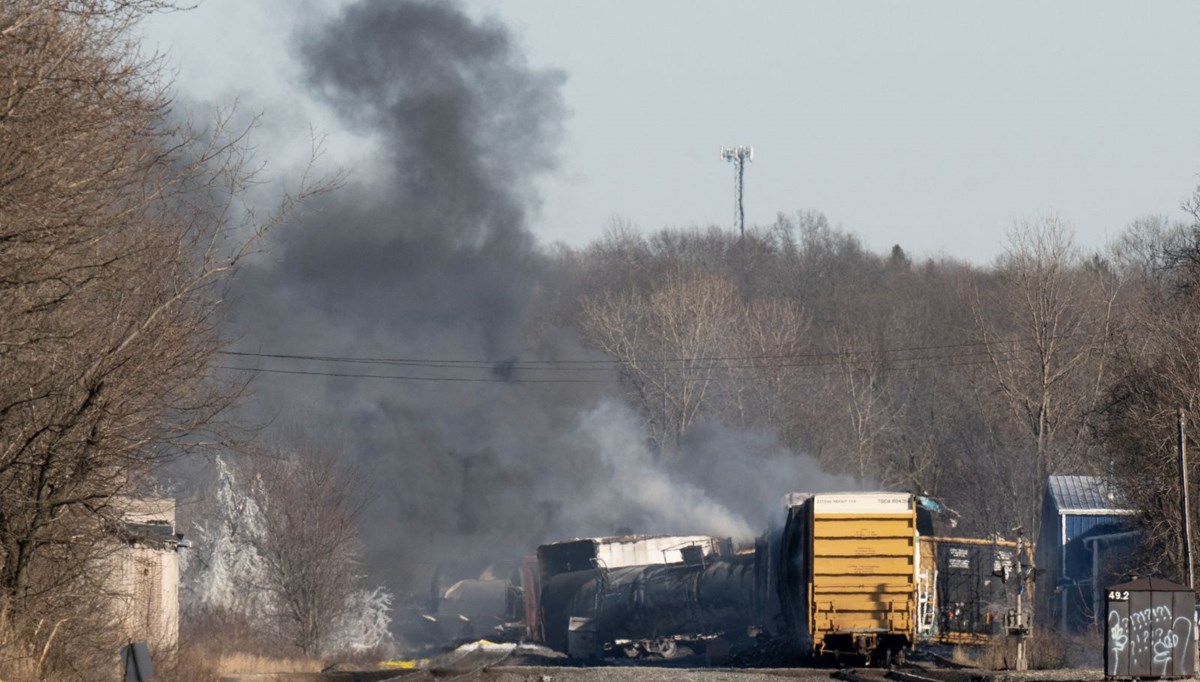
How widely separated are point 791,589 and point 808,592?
188cm

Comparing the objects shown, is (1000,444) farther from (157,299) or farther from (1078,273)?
(157,299)

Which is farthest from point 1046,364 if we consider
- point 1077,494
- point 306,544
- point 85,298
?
point 85,298

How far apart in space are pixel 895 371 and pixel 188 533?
4053 centimetres

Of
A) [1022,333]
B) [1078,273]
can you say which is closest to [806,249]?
[1078,273]

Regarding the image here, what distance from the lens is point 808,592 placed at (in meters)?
27.6

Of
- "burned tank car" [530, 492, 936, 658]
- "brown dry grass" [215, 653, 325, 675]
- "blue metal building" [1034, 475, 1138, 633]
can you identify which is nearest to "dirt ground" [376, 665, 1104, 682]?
"burned tank car" [530, 492, 936, 658]

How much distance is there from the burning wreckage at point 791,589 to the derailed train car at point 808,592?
1.0 inches

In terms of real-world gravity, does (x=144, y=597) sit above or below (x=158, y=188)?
below

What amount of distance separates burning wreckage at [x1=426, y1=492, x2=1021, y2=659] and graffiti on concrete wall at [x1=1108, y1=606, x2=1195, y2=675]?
18.8 ft

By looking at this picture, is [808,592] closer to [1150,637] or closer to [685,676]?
Answer: [685,676]

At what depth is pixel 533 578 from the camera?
4909cm

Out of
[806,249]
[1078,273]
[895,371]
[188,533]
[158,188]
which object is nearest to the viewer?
[158,188]

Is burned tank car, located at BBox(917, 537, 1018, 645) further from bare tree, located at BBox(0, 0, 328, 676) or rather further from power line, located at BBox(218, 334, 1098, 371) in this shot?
power line, located at BBox(218, 334, 1098, 371)

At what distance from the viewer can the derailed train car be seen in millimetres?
27547
